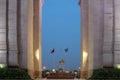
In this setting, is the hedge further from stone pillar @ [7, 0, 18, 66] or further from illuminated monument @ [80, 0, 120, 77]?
stone pillar @ [7, 0, 18, 66]

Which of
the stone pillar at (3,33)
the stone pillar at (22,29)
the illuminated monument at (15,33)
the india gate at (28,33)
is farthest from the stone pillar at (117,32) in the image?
the stone pillar at (3,33)

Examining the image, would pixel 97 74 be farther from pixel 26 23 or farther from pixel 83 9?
pixel 83 9

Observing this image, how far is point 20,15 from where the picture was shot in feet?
173

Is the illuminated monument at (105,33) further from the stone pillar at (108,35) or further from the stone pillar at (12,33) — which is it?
the stone pillar at (12,33)

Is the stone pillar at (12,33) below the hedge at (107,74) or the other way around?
the other way around

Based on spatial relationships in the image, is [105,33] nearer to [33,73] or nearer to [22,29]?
[22,29]

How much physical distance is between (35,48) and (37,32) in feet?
8.09

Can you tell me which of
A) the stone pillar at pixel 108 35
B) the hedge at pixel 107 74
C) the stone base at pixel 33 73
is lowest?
the stone base at pixel 33 73

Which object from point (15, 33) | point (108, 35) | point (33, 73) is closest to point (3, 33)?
point (15, 33)

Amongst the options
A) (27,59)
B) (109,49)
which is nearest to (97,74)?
(109,49)

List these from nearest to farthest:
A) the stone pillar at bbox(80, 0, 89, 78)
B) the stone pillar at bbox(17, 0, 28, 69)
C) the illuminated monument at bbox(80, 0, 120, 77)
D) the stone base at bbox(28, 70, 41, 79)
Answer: the illuminated monument at bbox(80, 0, 120, 77) → the stone pillar at bbox(17, 0, 28, 69) → the stone base at bbox(28, 70, 41, 79) → the stone pillar at bbox(80, 0, 89, 78)


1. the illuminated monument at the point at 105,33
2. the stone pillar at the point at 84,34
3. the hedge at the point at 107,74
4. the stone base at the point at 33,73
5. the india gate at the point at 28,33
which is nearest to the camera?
the hedge at the point at 107,74

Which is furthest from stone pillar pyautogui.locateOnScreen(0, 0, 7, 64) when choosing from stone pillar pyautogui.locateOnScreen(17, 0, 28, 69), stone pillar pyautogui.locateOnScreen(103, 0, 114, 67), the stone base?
stone pillar pyautogui.locateOnScreen(103, 0, 114, 67)

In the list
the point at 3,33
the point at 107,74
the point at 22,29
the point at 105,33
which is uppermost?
the point at 22,29
